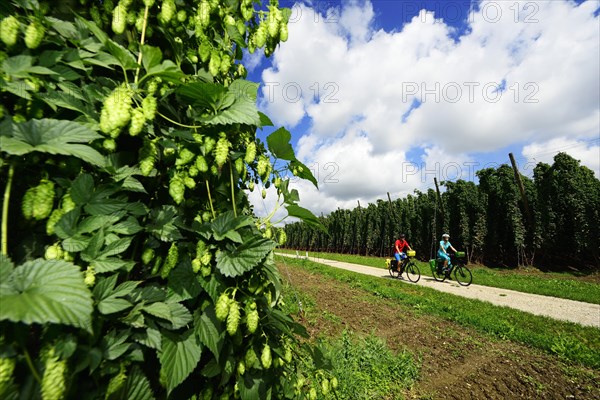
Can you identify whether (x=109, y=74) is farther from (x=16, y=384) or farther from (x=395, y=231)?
(x=395, y=231)

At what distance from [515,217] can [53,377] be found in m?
21.6

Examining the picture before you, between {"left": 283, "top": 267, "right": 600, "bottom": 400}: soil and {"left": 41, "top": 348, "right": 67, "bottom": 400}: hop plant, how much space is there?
195cm

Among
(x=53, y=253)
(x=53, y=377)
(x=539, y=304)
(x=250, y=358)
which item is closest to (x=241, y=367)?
(x=250, y=358)

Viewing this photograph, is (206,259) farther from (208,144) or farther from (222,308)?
(208,144)

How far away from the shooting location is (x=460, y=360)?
423 cm

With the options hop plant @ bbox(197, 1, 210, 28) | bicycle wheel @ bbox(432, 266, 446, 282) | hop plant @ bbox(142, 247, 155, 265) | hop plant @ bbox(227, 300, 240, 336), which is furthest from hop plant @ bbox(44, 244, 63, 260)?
bicycle wheel @ bbox(432, 266, 446, 282)

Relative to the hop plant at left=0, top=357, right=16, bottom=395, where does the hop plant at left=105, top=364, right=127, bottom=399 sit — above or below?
below

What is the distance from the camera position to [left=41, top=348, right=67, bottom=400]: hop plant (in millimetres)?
485

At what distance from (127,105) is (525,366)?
564 centimetres

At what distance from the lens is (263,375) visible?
94 cm

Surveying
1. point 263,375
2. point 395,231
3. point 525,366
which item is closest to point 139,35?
point 263,375

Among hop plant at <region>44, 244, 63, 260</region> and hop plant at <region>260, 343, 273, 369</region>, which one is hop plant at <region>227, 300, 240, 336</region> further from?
hop plant at <region>44, 244, 63, 260</region>

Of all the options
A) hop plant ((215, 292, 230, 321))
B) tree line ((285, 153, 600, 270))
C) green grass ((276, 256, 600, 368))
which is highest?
tree line ((285, 153, 600, 270))

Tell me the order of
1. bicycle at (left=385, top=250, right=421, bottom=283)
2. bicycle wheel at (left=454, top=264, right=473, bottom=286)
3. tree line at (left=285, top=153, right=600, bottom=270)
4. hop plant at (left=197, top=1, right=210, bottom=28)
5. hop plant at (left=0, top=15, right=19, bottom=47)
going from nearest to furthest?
hop plant at (left=0, top=15, right=19, bottom=47)
hop plant at (left=197, top=1, right=210, bottom=28)
bicycle wheel at (left=454, top=264, right=473, bottom=286)
bicycle at (left=385, top=250, right=421, bottom=283)
tree line at (left=285, top=153, right=600, bottom=270)
